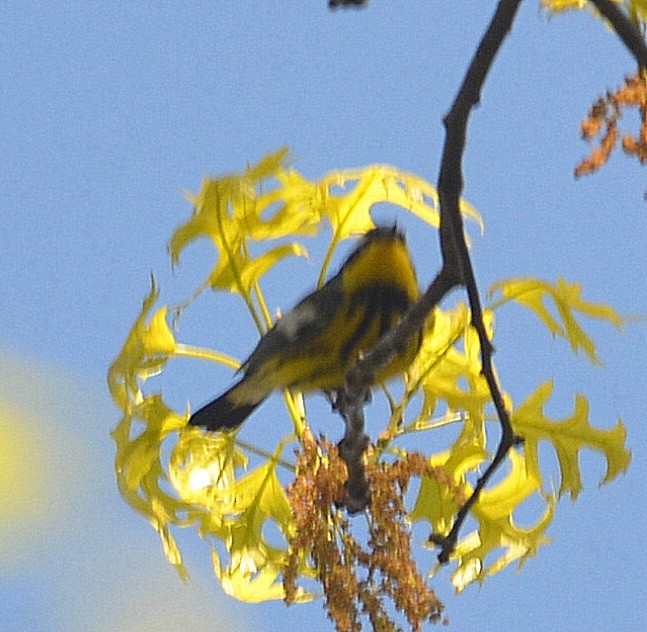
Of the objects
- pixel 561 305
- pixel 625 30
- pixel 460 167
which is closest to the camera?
pixel 625 30

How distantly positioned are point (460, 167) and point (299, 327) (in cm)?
143

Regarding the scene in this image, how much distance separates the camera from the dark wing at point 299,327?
10.9 ft

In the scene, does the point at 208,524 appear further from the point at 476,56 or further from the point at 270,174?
the point at 476,56

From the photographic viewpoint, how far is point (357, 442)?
2668 mm

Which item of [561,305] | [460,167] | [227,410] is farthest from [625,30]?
[227,410]

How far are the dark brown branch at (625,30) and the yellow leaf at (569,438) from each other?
1.46 meters

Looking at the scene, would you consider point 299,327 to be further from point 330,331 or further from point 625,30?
point 625,30

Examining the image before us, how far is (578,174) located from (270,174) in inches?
37.0

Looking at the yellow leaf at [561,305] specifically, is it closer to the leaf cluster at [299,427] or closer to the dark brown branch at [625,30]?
the leaf cluster at [299,427]

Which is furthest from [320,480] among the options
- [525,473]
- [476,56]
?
[476,56]

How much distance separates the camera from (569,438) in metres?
3.10

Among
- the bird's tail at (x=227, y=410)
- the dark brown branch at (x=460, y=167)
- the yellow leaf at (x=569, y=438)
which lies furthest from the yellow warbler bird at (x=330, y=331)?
the dark brown branch at (x=460, y=167)

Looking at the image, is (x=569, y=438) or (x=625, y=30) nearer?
(x=625, y=30)

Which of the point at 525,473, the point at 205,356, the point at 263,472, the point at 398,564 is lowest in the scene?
the point at 398,564
